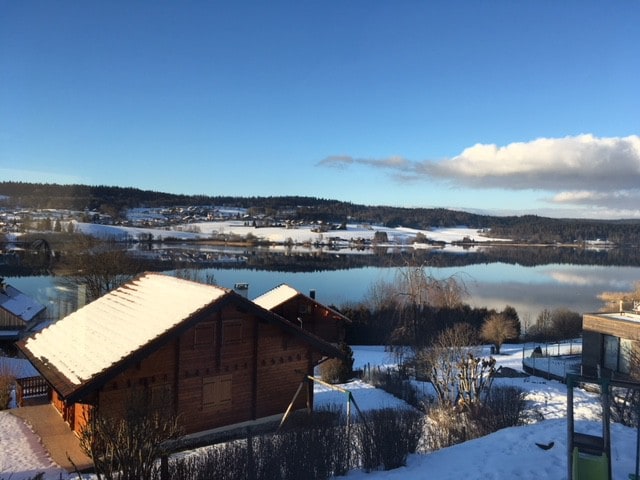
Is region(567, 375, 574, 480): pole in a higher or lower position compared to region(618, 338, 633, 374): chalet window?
higher

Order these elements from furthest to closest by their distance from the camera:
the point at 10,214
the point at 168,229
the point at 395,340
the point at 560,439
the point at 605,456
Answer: the point at 168,229
the point at 395,340
the point at 10,214
the point at 560,439
the point at 605,456

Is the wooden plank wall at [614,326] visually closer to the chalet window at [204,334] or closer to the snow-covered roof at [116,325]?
the chalet window at [204,334]

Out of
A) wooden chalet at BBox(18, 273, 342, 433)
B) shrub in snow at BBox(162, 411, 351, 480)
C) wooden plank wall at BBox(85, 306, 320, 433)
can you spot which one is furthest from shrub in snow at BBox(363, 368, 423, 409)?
shrub in snow at BBox(162, 411, 351, 480)

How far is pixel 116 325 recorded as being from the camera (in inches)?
455

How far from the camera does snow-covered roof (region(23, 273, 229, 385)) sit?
10.2 meters

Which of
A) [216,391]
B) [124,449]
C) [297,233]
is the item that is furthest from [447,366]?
[297,233]

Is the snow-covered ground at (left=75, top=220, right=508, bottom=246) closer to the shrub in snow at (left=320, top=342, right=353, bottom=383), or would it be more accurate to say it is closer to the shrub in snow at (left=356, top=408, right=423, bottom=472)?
the shrub in snow at (left=320, top=342, right=353, bottom=383)

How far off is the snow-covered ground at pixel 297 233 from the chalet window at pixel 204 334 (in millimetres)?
29302

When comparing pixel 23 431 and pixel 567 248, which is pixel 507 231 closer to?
pixel 567 248

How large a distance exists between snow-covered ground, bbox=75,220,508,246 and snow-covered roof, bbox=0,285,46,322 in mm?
8863

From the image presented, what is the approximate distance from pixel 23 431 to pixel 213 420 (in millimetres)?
3778

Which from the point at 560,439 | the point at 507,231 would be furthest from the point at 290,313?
the point at 507,231

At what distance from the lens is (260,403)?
12.3m

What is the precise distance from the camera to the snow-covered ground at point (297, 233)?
6794 cm
